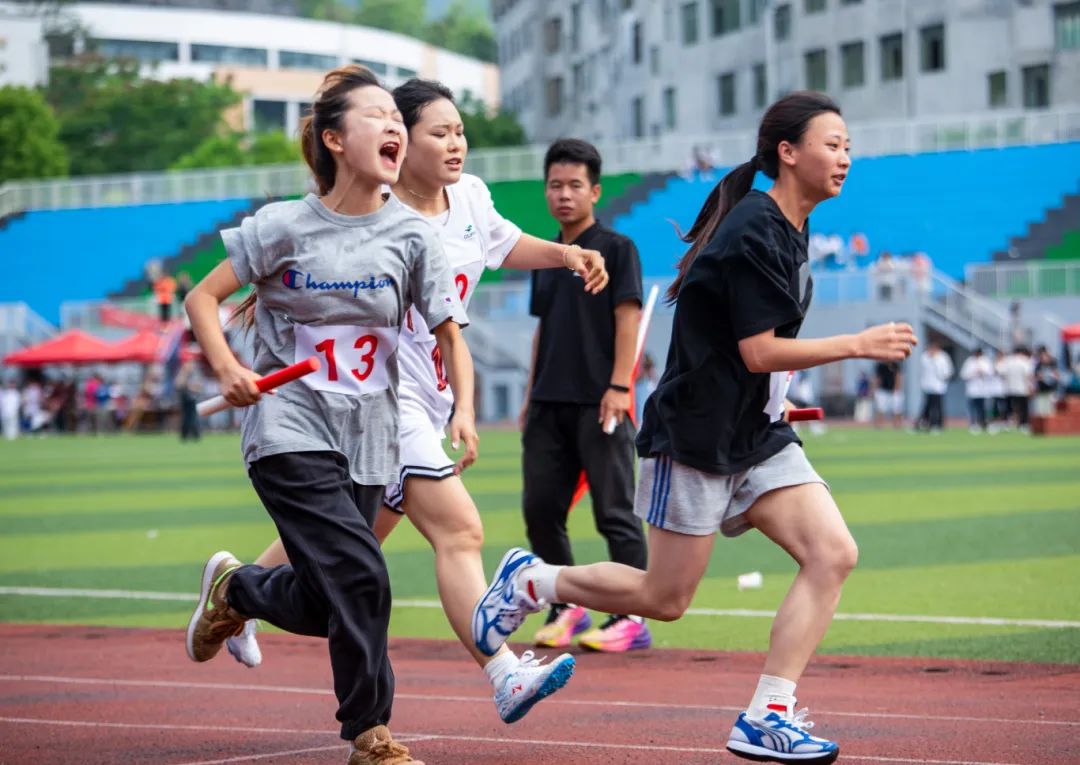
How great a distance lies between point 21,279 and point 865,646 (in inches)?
2315

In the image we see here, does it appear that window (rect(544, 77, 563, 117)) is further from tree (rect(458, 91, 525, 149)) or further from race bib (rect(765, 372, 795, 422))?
race bib (rect(765, 372, 795, 422))

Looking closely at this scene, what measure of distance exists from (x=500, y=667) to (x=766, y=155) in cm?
181

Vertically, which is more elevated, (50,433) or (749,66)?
(749,66)

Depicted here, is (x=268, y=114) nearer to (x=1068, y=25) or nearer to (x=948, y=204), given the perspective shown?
(x=1068, y=25)

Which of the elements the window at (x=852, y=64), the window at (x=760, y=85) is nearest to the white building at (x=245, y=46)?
the window at (x=760, y=85)

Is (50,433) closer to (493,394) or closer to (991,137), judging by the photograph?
(493,394)

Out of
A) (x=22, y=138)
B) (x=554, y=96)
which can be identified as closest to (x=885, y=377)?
(x=22, y=138)

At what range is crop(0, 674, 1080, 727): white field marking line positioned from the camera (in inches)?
259

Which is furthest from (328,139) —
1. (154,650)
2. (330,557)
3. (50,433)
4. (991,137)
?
(991,137)

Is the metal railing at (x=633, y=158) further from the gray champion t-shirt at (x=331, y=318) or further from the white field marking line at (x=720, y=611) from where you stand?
the gray champion t-shirt at (x=331, y=318)

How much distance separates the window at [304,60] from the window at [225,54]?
6.44ft

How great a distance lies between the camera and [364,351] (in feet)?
18.3

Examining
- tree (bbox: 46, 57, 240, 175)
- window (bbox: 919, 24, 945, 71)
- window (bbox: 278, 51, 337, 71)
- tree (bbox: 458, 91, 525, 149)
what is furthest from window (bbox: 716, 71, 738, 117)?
window (bbox: 278, 51, 337, 71)

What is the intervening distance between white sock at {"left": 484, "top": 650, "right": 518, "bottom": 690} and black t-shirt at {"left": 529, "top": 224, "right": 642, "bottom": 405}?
2.98 meters
